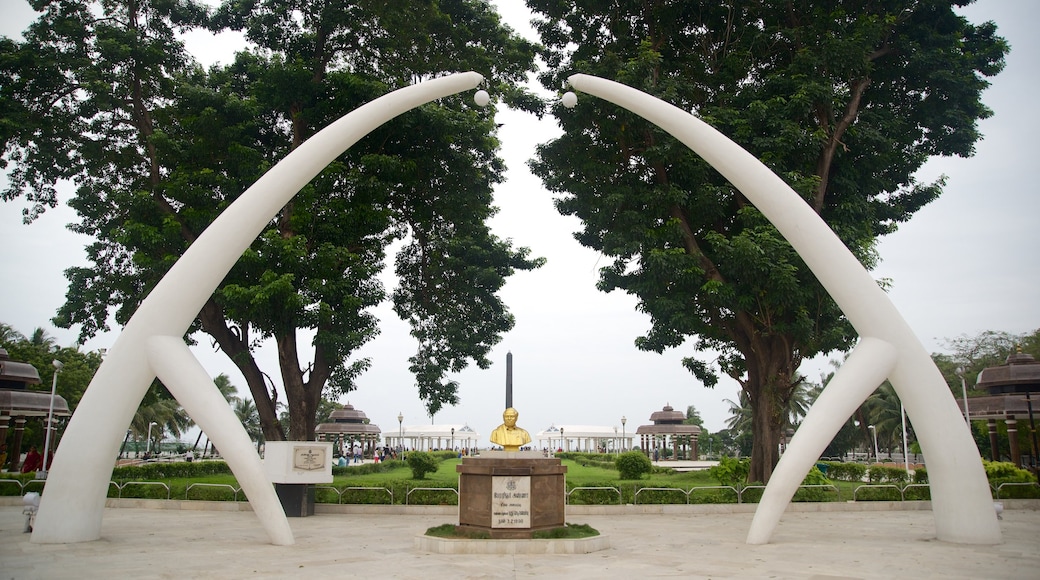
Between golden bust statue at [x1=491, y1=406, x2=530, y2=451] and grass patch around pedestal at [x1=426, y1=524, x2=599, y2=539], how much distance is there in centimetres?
154

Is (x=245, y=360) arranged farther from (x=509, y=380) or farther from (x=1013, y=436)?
(x=1013, y=436)

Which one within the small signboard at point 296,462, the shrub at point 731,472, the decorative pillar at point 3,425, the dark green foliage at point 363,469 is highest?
the decorative pillar at point 3,425

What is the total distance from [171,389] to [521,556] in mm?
6935

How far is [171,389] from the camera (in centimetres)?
1283

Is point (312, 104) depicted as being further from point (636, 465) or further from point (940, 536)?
point (940, 536)

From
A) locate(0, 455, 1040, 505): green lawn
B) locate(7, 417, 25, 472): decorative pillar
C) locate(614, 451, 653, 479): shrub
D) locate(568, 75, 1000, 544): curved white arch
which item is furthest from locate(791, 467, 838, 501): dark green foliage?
locate(7, 417, 25, 472): decorative pillar

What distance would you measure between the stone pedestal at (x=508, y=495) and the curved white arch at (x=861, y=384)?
3.91m

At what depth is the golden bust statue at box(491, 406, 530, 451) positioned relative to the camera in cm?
1275

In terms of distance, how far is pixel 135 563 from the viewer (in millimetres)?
10484

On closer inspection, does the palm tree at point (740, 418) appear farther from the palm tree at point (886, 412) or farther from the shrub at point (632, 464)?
the shrub at point (632, 464)

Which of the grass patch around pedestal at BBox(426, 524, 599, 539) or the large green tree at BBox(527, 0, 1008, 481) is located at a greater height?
the large green tree at BBox(527, 0, 1008, 481)

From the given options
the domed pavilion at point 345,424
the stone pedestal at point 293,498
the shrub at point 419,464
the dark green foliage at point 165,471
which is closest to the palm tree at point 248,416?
the domed pavilion at point 345,424

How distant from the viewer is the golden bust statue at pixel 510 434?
12750 mm

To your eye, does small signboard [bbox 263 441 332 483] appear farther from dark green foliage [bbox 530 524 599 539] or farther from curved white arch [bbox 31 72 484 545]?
dark green foliage [bbox 530 524 599 539]
